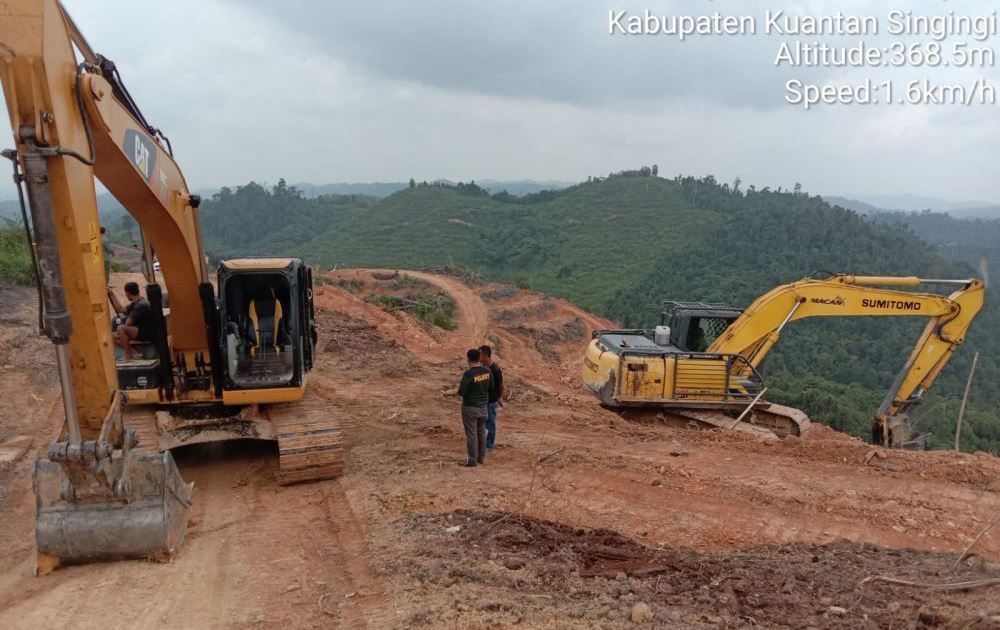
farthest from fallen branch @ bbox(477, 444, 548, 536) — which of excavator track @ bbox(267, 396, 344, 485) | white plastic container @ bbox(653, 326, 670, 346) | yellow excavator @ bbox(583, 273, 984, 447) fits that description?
white plastic container @ bbox(653, 326, 670, 346)

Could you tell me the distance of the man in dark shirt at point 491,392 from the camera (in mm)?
7559

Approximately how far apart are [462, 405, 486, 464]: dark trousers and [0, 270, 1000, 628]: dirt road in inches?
9.9

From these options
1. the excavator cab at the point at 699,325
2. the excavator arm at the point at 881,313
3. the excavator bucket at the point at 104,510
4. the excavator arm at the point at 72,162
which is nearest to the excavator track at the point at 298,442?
the excavator bucket at the point at 104,510

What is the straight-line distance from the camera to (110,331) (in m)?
4.81

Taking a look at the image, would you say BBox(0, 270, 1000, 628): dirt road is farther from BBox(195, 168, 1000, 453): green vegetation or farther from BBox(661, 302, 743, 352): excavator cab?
BBox(195, 168, 1000, 453): green vegetation

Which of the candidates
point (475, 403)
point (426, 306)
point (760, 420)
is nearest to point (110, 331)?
point (475, 403)

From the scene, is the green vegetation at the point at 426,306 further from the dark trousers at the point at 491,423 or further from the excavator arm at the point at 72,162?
the excavator arm at the point at 72,162

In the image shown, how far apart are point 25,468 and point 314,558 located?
4.45 metres

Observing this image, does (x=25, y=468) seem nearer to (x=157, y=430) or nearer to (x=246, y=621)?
(x=157, y=430)

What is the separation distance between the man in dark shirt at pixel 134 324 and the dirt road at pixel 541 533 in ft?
4.78

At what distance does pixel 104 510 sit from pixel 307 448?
2.19 metres

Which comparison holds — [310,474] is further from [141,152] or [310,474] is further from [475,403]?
[141,152]

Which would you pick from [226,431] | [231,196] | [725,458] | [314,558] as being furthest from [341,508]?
[231,196]

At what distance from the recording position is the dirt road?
4.36 m
